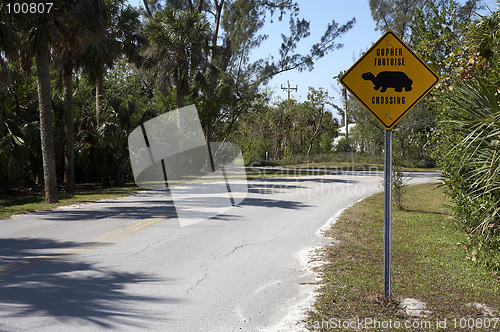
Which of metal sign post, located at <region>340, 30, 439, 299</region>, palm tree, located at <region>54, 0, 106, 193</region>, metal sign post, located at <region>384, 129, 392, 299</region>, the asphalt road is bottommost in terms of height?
the asphalt road

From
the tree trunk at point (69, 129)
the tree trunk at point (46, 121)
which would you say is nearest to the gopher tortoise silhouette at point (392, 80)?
the tree trunk at point (46, 121)

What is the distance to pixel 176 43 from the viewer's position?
2538 cm

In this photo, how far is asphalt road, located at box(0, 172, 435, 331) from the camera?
199 inches

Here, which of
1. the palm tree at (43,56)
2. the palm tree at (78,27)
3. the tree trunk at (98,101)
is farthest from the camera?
the tree trunk at (98,101)

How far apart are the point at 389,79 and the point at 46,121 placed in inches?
496

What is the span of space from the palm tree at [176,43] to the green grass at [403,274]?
16.7 metres

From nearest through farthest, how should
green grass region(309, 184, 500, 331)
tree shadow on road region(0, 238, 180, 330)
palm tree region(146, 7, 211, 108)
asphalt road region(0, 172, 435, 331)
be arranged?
tree shadow on road region(0, 238, 180, 330), asphalt road region(0, 172, 435, 331), green grass region(309, 184, 500, 331), palm tree region(146, 7, 211, 108)

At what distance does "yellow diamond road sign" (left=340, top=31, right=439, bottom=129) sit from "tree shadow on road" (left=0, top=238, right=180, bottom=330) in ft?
11.1

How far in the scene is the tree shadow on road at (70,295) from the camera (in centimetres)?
496

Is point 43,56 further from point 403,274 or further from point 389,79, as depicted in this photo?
point 403,274

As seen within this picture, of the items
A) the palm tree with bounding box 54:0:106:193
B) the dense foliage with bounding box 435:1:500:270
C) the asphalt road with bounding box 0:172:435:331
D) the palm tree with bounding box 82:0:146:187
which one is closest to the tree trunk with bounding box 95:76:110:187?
the palm tree with bounding box 82:0:146:187

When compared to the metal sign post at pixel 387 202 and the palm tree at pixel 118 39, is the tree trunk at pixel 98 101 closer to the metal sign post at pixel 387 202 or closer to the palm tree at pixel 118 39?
the palm tree at pixel 118 39

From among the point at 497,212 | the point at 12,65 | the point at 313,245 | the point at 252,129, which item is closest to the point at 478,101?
the point at 497,212

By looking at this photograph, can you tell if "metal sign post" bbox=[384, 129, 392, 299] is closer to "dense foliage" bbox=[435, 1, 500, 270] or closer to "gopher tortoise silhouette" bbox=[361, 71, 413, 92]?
"gopher tortoise silhouette" bbox=[361, 71, 413, 92]
